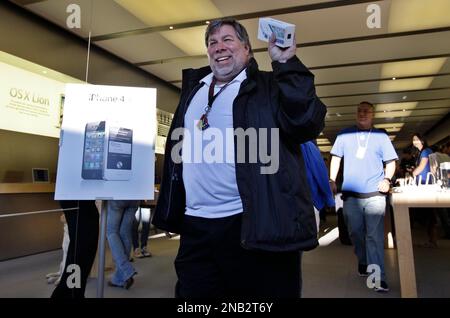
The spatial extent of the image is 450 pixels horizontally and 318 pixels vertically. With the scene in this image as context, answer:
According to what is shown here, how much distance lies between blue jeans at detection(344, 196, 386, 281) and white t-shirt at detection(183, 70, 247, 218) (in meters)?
2.08

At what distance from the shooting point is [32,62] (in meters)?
3.39

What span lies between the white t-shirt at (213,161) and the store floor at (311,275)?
1.56m

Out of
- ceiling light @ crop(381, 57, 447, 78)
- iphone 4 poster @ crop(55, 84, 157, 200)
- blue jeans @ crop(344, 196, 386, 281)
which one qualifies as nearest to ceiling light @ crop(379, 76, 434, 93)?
ceiling light @ crop(381, 57, 447, 78)

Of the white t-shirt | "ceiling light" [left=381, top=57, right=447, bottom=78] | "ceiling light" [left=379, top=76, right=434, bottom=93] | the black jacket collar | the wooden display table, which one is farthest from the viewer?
"ceiling light" [left=379, top=76, right=434, bottom=93]

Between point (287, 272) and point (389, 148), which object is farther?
point (389, 148)

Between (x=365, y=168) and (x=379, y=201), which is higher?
(x=365, y=168)

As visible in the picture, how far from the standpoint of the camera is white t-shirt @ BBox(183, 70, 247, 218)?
115 cm

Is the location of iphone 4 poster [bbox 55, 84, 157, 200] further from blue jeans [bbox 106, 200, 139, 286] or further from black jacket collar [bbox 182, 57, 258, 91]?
blue jeans [bbox 106, 200, 139, 286]

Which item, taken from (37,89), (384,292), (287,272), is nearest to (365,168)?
(384,292)

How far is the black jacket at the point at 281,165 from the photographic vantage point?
40.6 inches

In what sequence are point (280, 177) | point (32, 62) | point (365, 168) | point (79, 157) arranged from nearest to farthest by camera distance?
point (280, 177) < point (79, 157) < point (365, 168) < point (32, 62)

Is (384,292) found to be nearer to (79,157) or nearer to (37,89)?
(79,157)

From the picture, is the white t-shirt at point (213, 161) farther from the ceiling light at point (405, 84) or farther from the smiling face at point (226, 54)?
the ceiling light at point (405, 84)

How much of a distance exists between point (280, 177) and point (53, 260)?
189cm
